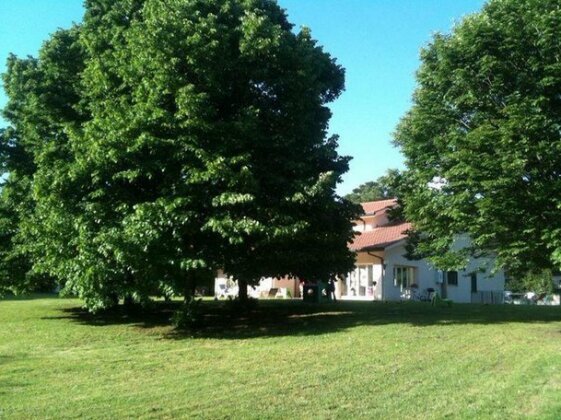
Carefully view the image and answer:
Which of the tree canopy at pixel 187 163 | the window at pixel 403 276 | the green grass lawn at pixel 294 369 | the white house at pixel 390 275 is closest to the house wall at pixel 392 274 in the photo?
the white house at pixel 390 275

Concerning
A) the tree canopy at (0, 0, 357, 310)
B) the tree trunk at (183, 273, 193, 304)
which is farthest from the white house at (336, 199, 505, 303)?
the tree trunk at (183, 273, 193, 304)

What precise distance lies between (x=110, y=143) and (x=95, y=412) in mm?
8699

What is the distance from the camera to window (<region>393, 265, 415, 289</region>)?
34497 millimetres

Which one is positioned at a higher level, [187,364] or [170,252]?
[170,252]

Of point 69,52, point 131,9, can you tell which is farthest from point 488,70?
point 69,52

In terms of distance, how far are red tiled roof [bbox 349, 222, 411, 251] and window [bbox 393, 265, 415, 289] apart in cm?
185

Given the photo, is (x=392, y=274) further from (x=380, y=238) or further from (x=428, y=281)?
(x=428, y=281)

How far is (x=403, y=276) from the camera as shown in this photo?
35219mm

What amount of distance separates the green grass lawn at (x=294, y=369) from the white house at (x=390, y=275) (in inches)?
590

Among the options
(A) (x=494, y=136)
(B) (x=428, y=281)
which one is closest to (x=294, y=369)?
(A) (x=494, y=136)

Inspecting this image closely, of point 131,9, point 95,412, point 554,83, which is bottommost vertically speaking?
point 95,412

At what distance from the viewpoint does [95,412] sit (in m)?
7.65

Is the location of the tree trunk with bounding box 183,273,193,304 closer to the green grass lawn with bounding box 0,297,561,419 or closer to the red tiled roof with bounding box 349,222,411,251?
the green grass lawn with bounding box 0,297,561,419

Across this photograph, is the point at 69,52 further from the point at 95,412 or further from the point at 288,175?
the point at 95,412
